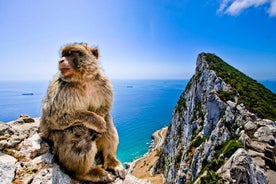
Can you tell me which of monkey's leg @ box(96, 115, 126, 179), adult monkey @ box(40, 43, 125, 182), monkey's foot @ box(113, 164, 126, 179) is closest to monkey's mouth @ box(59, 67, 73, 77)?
adult monkey @ box(40, 43, 125, 182)

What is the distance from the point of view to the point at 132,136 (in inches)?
3403

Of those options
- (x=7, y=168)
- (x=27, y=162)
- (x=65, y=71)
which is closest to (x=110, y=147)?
(x=27, y=162)

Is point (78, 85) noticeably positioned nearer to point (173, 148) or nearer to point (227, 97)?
point (227, 97)

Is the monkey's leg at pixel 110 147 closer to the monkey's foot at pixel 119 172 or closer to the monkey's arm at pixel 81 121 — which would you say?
the monkey's foot at pixel 119 172

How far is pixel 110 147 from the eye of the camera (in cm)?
426

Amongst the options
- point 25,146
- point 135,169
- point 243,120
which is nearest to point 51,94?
point 25,146

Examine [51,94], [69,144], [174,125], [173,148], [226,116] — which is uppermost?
[51,94]

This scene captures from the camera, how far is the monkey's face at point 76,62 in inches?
156

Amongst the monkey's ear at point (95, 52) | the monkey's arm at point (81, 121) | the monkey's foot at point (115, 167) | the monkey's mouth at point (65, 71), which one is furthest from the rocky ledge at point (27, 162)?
the monkey's ear at point (95, 52)

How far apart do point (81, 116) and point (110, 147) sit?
2.80 feet

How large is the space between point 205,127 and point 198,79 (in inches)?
539

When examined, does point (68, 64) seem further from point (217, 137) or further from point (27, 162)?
point (217, 137)

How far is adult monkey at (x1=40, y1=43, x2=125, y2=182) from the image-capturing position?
3648mm

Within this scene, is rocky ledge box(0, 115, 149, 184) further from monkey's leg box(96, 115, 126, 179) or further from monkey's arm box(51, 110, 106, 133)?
monkey's arm box(51, 110, 106, 133)
